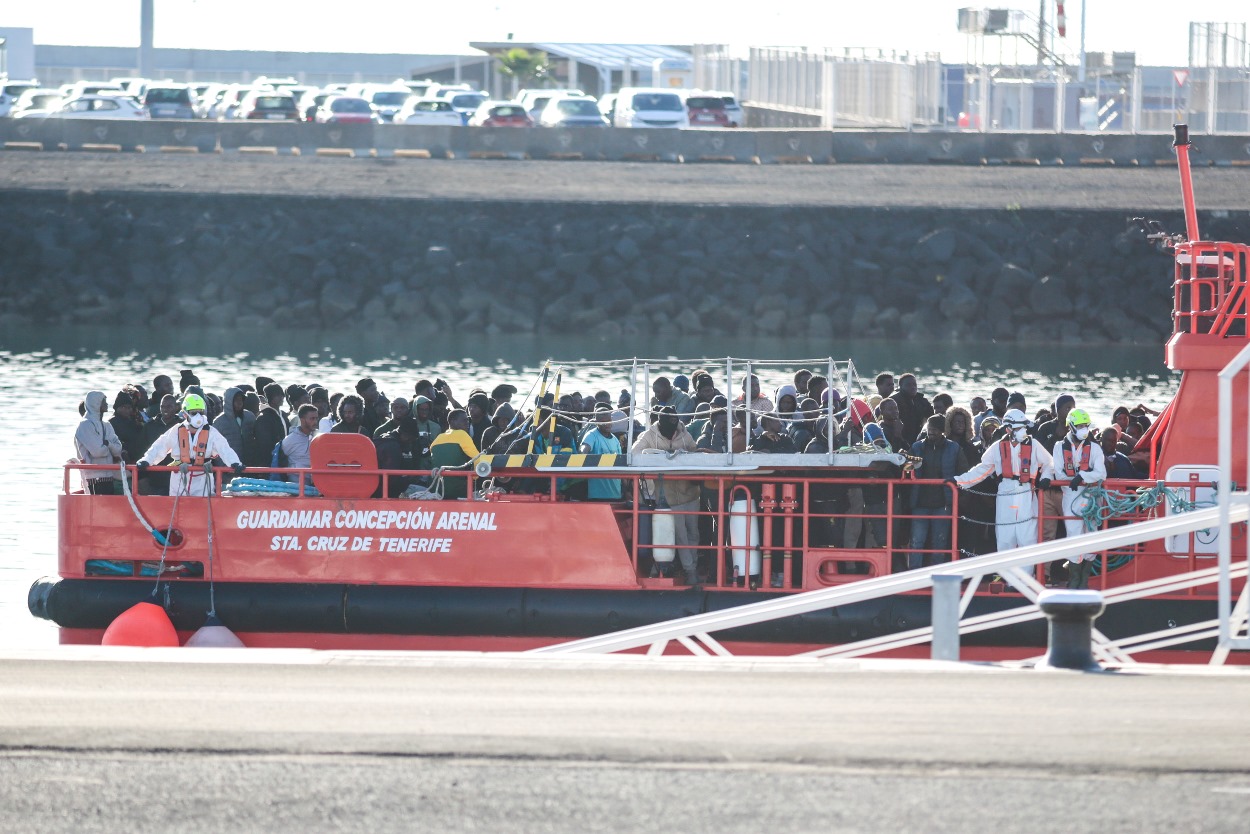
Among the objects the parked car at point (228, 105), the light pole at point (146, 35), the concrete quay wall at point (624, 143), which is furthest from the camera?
the light pole at point (146, 35)

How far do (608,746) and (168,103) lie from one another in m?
43.2

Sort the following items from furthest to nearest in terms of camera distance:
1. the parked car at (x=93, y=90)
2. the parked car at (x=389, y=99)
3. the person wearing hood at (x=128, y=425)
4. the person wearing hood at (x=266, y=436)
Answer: the parked car at (x=389, y=99), the parked car at (x=93, y=90), the person wearing hood at (x=128, y=425), the person wearing hood at (x=266, y=436)

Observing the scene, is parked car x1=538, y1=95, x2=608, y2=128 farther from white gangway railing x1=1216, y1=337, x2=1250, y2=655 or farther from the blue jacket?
white gangway railing x1=1216, y1=337, x2=1250, y2=655

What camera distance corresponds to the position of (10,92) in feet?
176

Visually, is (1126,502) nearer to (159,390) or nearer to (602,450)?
(602,450)

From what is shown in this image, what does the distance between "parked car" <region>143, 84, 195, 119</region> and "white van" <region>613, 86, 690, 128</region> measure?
11.9 metres

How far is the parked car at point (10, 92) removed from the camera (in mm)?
46875

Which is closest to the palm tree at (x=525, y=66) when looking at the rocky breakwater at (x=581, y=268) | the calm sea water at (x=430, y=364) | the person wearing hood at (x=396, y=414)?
the rocky breakwater at (x=581, y=268)

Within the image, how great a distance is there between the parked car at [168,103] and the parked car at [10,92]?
3642mm

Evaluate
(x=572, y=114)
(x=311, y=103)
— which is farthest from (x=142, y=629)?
(x=311, y=103)

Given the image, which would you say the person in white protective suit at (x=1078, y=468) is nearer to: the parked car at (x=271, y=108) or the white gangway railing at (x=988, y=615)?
the white gangway railing at (x=988, y=615)

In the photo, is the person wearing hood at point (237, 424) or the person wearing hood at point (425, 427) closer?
the person wearing hood at point (425, 427)

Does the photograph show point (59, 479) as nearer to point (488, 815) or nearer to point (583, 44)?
point (488, 815)

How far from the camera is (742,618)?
A: 37.6ft
